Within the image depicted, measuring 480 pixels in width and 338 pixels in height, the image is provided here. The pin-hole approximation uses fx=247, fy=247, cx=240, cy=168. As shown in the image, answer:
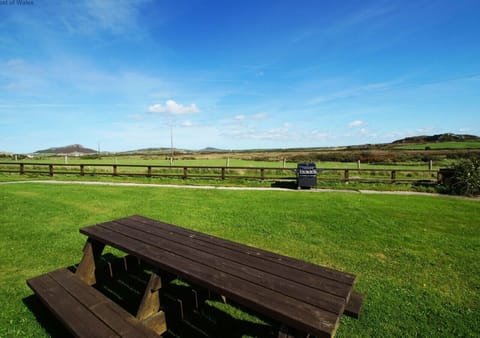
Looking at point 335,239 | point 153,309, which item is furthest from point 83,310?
point 335,239

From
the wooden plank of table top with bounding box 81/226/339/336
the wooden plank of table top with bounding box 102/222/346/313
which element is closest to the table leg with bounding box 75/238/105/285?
the wooden plank of table top with bounding box 102/222/346/313

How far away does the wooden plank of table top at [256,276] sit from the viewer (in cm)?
166

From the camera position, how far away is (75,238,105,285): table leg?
3051mm

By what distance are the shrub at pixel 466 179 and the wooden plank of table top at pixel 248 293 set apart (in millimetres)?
12810

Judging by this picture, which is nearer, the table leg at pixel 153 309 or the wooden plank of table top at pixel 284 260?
the wooden plank of table top at pixel 284 260

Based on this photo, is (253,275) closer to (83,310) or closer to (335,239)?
→ (83,310)

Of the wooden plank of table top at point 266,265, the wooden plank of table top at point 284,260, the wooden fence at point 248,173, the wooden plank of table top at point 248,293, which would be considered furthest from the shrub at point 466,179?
the wooden plank of table top at point 248,293

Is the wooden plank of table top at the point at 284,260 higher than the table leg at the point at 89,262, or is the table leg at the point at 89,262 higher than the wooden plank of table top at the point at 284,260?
the wooden plank of table top at the point at 284,260

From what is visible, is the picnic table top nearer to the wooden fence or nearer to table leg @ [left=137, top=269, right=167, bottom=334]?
table leg @ [left=137, top=269, right=167, bottom=334]

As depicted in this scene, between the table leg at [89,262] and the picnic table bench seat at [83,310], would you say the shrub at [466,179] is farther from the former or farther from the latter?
the table leg at [89,262]

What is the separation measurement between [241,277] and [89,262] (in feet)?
7.42

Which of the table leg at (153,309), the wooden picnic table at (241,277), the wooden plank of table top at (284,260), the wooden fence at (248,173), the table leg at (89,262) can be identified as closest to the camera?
the wooden picnic table at (241,277)

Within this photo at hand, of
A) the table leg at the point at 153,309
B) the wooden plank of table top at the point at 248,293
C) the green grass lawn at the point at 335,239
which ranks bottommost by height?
the green grass lawn at the point at 335,239

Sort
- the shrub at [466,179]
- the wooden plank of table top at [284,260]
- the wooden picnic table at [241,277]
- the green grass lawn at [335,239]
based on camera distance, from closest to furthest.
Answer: the wooden picnic table at [241,277], the wooden plank of table top at [284,260], the green grass lawn at [335,239], the shrub at [466,179]
